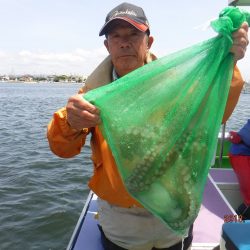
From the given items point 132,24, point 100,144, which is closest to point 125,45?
point 132,24

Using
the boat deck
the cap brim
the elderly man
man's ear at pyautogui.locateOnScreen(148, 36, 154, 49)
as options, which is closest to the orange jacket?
the elderly man

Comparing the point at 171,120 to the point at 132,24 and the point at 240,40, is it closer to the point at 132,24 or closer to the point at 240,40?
the point at 240,40

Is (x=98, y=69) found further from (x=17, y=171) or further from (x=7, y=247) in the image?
(x=17, y=171)

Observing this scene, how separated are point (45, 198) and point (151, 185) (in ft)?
23.2

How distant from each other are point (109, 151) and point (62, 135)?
299 millimetres

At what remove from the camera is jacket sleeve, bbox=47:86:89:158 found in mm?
1904

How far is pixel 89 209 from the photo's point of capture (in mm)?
3631

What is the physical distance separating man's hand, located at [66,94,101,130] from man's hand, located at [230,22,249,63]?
0.80 meters

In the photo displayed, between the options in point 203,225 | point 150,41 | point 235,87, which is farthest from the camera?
point 203,225

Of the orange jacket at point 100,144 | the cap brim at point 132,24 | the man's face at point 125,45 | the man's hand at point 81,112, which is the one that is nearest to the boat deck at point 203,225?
the orange jacket at point 100,144

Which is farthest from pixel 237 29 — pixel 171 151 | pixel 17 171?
pixel 17 171

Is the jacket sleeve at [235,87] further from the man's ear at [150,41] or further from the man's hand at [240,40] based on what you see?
the man's ear at [150,41]

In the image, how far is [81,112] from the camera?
172 centimetres

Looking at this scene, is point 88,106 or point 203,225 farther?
point 203,225
